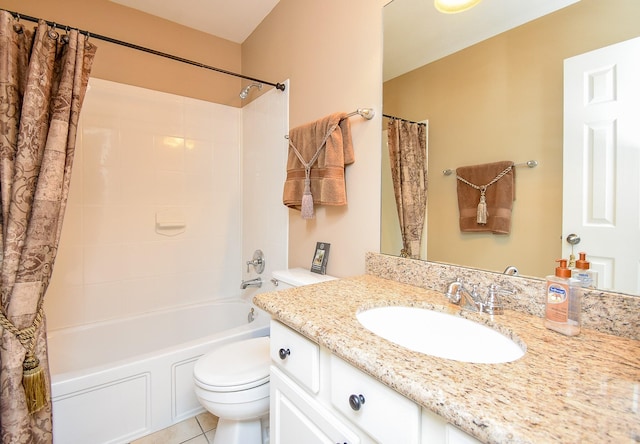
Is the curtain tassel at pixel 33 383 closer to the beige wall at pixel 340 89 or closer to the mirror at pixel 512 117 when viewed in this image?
the beige wall at pixel 340 89

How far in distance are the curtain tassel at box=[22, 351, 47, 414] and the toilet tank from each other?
1.01m

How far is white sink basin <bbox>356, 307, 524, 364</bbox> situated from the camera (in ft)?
2.45

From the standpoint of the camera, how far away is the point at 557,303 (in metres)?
0.71

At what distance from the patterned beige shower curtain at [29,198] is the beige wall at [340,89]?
111 cm

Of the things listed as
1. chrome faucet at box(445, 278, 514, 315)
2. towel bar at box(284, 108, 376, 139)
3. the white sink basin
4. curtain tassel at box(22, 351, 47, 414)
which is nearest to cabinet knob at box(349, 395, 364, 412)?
the white sink basin

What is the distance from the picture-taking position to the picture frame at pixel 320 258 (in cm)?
158

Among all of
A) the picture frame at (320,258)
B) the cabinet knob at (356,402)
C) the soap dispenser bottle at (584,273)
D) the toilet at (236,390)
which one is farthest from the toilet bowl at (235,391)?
the soap dispenser bottle at (584,273)

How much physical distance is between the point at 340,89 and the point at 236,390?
4.77 feet

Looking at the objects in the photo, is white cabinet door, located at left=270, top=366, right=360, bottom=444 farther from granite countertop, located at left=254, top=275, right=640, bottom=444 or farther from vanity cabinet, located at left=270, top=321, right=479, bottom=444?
granite countertop, located at left=254, top=275, right=640, bottom=444

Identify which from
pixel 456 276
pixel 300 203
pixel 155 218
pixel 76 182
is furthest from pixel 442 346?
pixel 76 182

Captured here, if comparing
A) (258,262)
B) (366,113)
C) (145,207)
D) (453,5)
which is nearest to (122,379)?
(258,262)

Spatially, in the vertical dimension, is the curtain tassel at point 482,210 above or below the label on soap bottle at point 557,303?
above

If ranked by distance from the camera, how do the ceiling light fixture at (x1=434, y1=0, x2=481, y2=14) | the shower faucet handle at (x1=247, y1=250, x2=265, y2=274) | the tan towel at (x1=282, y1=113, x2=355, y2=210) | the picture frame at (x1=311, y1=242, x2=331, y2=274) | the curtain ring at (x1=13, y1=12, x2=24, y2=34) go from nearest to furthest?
the ceiling light fixture at (x1=434, y1=0, x2=481, y2=14), the curtain ring at (x1=13, y1=12, x2=24, y2=34), the tan towel at (x1=282, y1=113, x2=355, y2=210), the picture frame at (x1=311, y1=242, x2=331, y2=274), the shower faucet handle at (x1=247, y1=250, x2=265, y2=274)

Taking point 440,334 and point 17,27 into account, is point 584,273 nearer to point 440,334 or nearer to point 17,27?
point 440,334
